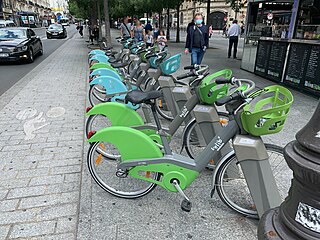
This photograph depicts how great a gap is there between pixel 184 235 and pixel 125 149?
95 cm

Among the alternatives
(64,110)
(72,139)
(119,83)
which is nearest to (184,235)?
(72,139)

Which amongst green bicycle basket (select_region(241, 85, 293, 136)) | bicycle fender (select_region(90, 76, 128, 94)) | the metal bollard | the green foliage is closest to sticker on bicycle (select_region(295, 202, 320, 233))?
the metal bollard

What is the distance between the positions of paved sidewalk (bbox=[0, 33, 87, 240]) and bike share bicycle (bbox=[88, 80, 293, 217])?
510mm

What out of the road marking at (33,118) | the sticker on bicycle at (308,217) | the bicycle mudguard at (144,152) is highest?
the sticker on bicycle at (308,217)

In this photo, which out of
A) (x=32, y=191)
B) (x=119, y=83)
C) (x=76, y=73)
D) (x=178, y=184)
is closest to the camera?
(x=178, y=184)

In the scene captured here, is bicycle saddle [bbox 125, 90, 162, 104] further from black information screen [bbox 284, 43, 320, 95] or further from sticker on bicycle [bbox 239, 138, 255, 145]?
black information screen [bbox 284, 43, 320, 95]

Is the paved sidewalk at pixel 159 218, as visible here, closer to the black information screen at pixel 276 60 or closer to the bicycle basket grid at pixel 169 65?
the bicycle basket grid at pixel 169 65

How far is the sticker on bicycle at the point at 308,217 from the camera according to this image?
113 centimetres

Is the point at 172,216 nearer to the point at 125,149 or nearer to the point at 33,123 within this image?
the point at 125,149

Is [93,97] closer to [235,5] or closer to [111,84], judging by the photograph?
[111,84]

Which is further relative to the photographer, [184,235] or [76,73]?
[76,73]

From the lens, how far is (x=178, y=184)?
8.43ft

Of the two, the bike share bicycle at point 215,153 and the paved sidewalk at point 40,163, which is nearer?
the bike share bicycle at point 215,153

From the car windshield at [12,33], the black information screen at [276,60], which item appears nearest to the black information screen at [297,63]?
the black information screen at [276,60]
